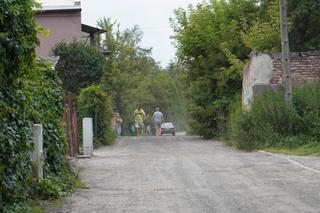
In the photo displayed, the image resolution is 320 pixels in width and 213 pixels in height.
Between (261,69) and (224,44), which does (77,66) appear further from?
(261,69)

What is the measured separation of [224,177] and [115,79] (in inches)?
1811

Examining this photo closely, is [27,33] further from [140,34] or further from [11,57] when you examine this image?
[140,34]

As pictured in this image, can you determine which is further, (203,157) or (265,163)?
(203,157)

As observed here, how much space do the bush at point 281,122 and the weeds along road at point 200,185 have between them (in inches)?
99.2

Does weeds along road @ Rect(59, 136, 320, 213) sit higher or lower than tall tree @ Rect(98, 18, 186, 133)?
lower

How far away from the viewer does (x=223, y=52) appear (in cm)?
2667

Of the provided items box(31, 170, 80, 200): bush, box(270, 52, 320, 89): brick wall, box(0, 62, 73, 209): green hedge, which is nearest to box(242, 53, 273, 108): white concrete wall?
box(270, 52, 320, 89): brick wall

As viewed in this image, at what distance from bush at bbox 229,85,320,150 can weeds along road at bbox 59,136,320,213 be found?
252 centimetres

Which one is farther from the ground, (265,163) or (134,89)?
(134,89)

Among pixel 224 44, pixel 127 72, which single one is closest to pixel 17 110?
pixel 224 44

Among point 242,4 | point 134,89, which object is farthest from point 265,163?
point 134,89

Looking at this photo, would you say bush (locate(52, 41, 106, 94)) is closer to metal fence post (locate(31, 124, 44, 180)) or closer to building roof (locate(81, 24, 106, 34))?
building roof (locate(81, 24, 106, 34))

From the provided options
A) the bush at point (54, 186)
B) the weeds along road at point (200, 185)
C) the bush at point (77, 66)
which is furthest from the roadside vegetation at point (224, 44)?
the bush at point (54, 186)

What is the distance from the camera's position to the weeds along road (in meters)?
9.39
